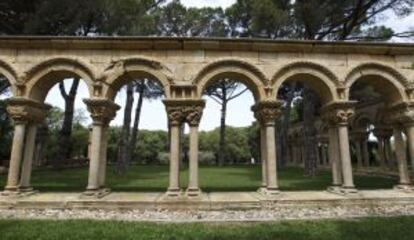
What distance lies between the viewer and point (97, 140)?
9.21 metres

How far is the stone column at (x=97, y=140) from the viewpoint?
8961 mm

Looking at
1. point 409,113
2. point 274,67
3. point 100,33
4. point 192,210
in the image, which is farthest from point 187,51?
point 100,33

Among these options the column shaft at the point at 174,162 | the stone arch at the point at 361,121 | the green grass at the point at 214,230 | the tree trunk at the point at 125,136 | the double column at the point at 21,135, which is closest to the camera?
the green grass at the point at 214,230

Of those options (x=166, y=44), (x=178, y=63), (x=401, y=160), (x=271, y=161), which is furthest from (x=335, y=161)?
(x=166, y=44)

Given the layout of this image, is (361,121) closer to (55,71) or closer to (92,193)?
(92,193)

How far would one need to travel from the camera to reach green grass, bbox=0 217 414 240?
602 cm

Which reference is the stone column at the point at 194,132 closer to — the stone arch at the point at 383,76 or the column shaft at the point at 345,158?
the column shaft at the point at 345,158

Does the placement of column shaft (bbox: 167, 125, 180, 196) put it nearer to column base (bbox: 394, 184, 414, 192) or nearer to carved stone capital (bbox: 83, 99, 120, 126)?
carved stone capital (bbox: 83, 99, 120, 126)

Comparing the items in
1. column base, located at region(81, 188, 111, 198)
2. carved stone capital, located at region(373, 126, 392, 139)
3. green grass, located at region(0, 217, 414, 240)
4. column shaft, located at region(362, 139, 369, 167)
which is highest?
carved stone capital, located at region(373, 126, 392, 139)

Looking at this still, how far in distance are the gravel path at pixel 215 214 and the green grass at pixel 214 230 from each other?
1.80 ft

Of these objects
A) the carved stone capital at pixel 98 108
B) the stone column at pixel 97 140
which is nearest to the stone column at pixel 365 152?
the stone column at pixel 97 140

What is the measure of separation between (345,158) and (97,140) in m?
7.09

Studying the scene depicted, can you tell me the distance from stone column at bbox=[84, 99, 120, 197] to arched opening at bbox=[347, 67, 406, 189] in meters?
7.29

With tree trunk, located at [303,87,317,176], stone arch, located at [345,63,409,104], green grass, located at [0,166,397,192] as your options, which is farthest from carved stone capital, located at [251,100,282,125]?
tree trunk, located at [303,87,317,176]
